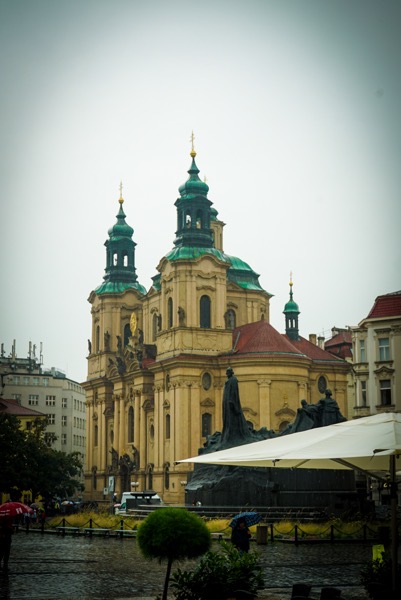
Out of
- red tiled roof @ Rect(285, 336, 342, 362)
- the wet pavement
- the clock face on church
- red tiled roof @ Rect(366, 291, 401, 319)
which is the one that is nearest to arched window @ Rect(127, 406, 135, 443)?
the clock face on church

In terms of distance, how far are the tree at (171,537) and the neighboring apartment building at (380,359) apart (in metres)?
46.9

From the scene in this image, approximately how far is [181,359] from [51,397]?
50136 mm

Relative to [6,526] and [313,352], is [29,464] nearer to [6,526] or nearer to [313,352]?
[313,352]

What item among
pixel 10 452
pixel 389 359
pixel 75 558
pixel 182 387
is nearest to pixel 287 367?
pixel 182 387

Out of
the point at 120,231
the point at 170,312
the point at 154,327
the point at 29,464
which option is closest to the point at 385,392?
→ the point at 170,312

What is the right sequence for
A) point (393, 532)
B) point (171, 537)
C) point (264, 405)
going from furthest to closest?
point (264, 405) → point (393, 532) → point (171, 537)

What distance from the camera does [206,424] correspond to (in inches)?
2970

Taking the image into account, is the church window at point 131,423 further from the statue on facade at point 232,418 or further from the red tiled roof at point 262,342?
the statue on facade at point 232,418

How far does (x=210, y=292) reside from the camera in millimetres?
77500

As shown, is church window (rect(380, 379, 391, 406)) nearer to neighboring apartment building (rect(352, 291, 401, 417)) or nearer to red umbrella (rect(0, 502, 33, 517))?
neighboring apartment building (rect(352, 291, 401, 417))

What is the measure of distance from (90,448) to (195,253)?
25272 millimetres

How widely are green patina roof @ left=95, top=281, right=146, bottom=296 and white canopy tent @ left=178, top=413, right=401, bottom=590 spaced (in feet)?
247

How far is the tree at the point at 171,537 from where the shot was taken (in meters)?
14.4

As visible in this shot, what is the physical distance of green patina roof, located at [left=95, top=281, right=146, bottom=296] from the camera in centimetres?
9262
